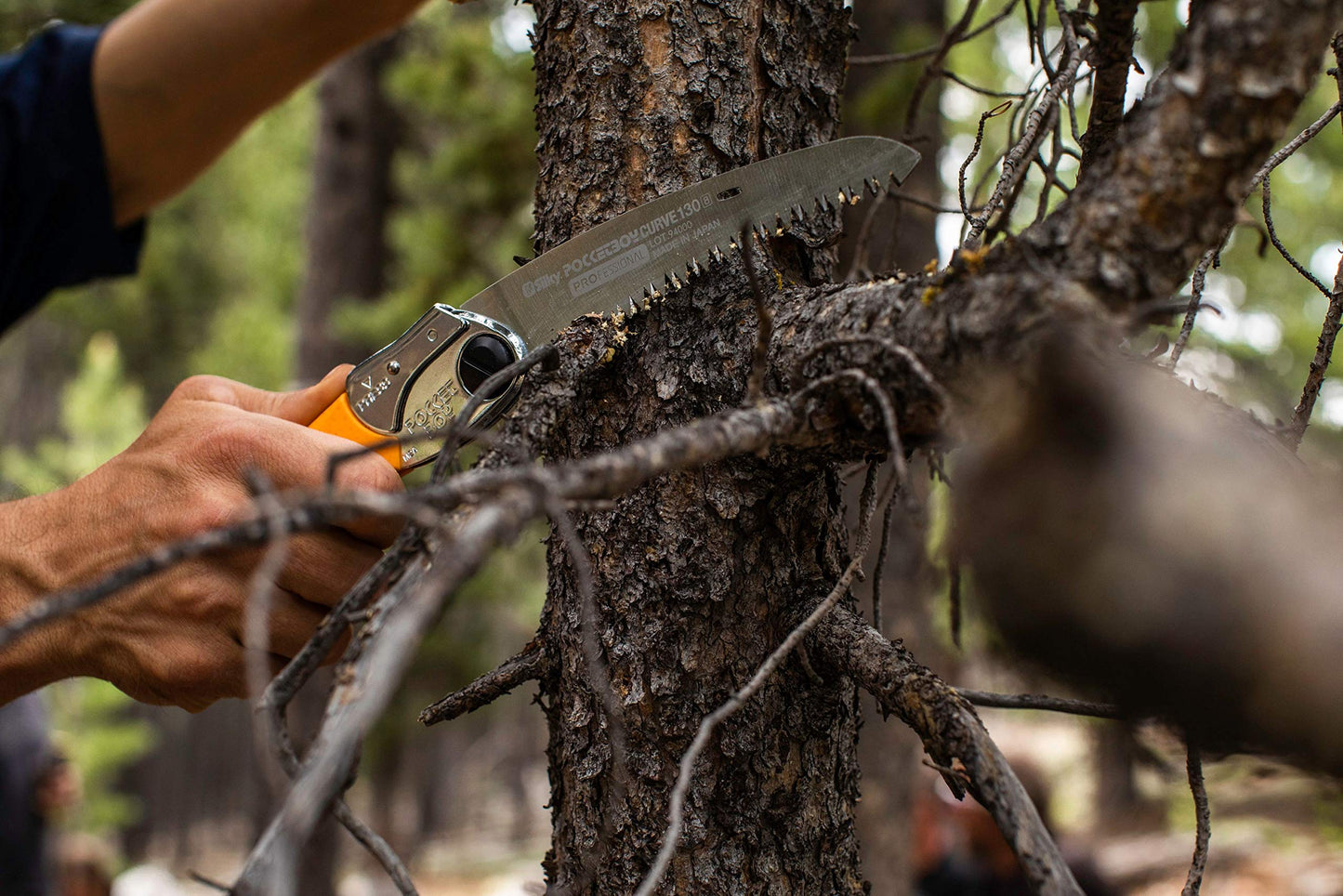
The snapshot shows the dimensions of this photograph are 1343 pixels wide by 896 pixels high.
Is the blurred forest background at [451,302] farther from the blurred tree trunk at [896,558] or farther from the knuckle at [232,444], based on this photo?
the knuckle at [232,444]

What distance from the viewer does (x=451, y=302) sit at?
5.36 m

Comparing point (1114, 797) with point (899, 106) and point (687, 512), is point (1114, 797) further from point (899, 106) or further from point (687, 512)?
point (687, 512)

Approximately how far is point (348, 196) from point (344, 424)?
7.18 m

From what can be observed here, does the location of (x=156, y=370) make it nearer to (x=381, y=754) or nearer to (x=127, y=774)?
(x=127, y=774)

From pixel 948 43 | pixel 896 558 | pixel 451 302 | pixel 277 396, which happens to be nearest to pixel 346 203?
pixel 451 302

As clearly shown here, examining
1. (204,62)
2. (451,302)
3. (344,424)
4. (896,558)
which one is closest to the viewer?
(344,424)

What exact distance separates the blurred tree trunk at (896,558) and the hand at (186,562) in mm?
3181

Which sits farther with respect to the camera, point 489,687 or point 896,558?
point 896,558

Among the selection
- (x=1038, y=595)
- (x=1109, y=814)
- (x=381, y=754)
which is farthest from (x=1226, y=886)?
(x=1038, y=595)

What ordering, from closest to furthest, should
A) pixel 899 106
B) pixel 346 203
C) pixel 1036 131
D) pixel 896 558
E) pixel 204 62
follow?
pixel 1036 131 < pixel 204 62 < pixel 899 106 < pixel 896 558 < pixel 346 203

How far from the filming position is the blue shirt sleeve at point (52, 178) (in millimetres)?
1639

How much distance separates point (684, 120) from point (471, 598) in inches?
252

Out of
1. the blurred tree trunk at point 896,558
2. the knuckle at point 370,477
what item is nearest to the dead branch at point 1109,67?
the knuckle at point 370,477

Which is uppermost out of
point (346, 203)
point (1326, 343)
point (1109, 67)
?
point (346, 203)
